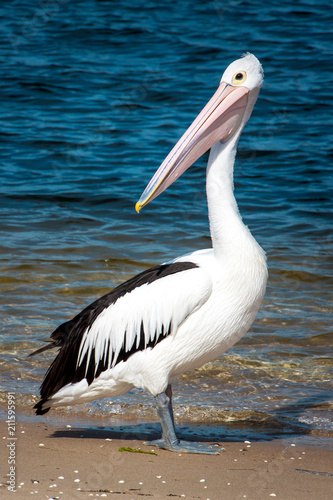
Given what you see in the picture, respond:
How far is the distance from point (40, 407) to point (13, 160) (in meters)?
7.38

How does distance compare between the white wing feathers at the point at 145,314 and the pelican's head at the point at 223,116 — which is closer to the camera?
the white wing feathers at the point at 145,314

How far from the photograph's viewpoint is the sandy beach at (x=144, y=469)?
10.5 feet

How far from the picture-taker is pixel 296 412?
450 cm

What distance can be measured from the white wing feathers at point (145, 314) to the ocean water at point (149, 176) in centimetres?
61

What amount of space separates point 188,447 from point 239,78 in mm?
2035

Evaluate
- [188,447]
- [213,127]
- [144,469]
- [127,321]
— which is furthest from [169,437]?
[213,127]

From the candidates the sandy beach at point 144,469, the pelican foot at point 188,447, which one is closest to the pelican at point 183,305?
the pelican foot at point 188,447

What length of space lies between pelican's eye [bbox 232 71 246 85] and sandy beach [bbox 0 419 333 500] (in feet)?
6.61

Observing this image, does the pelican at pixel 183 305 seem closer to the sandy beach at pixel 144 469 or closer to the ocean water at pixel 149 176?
the sandy beach at pixel 144 469

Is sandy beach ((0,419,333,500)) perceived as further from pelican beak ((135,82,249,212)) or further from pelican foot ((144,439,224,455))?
pelican beak ((135,82,249,212))

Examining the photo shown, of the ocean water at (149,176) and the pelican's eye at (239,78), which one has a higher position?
the pelican's eye at (239,78)

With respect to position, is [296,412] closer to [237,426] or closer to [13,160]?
[237,426]

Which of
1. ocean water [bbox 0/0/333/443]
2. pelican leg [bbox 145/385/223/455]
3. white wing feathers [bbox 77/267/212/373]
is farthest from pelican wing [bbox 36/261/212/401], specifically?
ocean water [bbox 0/0/333/443]

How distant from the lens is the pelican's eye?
3921mm
